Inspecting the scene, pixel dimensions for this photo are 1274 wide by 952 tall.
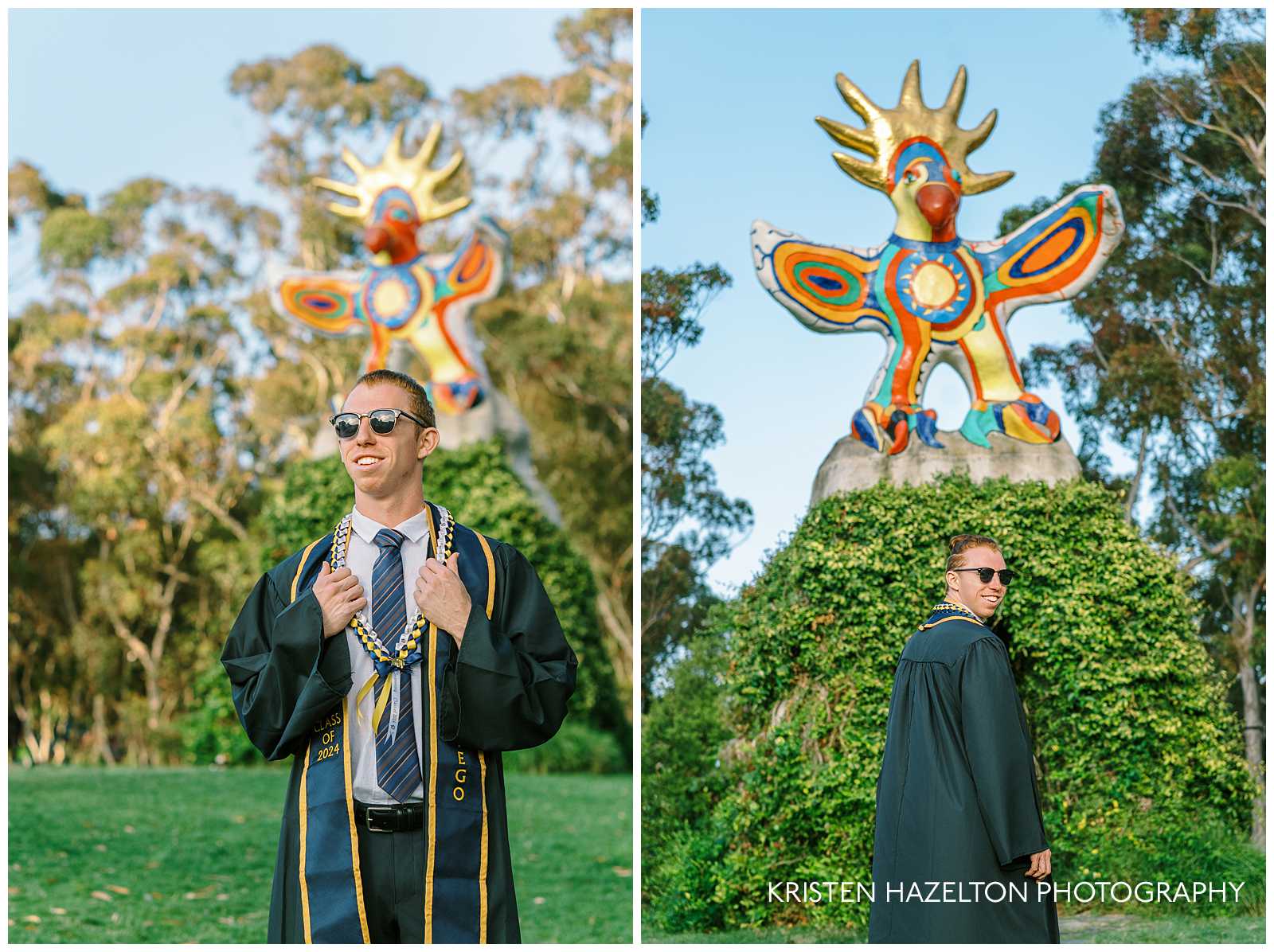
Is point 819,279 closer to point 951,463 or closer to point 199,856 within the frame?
point 951,463

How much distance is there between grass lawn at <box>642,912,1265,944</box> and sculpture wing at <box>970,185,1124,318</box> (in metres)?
2.95

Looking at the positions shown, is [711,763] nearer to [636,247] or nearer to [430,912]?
[636,247]

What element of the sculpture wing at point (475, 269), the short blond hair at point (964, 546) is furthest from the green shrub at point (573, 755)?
the short blond hair at point (964, 546)

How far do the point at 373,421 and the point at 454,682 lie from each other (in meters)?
0.61

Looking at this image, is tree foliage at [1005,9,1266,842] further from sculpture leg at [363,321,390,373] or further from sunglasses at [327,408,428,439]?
sunglasses at [327,408,428,439]

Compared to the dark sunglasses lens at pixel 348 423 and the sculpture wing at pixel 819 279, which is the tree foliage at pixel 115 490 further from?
the dark sunglasses lens at pixel 348 423

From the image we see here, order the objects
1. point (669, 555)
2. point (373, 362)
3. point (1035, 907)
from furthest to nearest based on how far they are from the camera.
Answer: point (373, 362)
point (669, 555)
point (1035, 907)

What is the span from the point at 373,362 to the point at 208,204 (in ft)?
35.8

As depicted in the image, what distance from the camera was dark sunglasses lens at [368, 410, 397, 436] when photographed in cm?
321

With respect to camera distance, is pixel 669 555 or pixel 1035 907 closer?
pixel 1035 907

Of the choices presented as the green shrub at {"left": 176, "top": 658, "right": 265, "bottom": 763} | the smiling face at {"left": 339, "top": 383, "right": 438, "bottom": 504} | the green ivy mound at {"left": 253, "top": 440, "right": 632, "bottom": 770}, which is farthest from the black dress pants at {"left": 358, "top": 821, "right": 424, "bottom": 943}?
the green shrub at {"left": 176, "top": 658, "right": 265, "bottom": 763}

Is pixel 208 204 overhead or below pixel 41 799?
overhead

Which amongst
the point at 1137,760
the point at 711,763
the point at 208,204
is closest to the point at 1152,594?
the point at 1137,760

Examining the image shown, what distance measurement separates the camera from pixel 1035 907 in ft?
14.6
